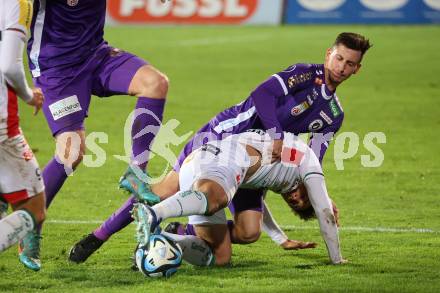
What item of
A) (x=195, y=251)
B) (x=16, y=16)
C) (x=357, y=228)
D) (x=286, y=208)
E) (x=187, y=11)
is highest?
(x=16, y=16)

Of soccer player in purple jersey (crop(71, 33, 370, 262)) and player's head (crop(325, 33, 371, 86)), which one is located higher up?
player's head (crop(325, 33, 371, 86))

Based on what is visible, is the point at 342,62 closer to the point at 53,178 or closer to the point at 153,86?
the point at 153,86

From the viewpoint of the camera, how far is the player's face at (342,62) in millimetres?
6996

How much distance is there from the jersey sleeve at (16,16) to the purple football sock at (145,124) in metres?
1.41

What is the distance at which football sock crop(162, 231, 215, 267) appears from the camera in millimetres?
6579

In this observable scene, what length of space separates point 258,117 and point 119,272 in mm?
1526

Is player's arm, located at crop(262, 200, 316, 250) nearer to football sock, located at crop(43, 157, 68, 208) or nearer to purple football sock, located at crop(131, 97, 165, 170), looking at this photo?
purple football sock, located at crop(131, 97, 165, 170)

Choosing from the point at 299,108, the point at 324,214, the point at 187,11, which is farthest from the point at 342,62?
the point at 187,11

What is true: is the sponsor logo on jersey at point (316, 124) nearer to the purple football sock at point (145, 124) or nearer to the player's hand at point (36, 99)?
the purple football sock at point (145, 124)

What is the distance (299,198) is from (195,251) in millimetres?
902

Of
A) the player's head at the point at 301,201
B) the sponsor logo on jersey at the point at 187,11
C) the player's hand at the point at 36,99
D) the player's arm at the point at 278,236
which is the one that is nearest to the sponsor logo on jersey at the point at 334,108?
the player's head at the point at 301,201

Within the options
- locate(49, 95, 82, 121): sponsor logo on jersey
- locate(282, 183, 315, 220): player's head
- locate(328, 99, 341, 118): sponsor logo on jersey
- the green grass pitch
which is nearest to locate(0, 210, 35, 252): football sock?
the green grass pitch

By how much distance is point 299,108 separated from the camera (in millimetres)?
7105

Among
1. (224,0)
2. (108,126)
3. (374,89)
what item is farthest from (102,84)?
(224,0)
